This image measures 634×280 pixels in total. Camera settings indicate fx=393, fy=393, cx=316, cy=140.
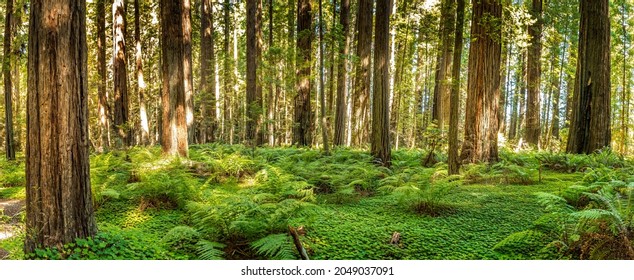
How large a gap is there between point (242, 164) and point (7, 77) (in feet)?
31.3

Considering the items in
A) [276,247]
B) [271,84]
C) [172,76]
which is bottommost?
[276,247]

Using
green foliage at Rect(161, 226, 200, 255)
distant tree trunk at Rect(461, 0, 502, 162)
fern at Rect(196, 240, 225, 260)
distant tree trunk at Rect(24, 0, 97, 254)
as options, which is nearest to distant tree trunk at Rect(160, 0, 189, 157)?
green foliage at Rect(161, 226, 200, 255)

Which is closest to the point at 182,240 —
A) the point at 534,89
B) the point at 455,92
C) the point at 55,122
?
the point at 55,122

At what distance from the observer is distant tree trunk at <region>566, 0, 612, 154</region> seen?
31.6 ft

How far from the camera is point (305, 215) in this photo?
15.3 ft

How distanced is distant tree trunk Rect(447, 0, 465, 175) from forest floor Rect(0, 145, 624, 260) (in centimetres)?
36

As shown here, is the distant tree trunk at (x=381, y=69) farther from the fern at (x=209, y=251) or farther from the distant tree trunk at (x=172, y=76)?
the fern at (x=209, y=251)

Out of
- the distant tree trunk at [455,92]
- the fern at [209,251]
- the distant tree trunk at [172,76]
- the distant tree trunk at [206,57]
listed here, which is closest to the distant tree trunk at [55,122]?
the fern at [209,251]

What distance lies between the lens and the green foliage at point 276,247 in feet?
11.9

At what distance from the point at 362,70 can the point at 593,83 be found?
6.70 m

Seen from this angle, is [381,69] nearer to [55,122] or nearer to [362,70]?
[362,70]

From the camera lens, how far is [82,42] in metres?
3.65
